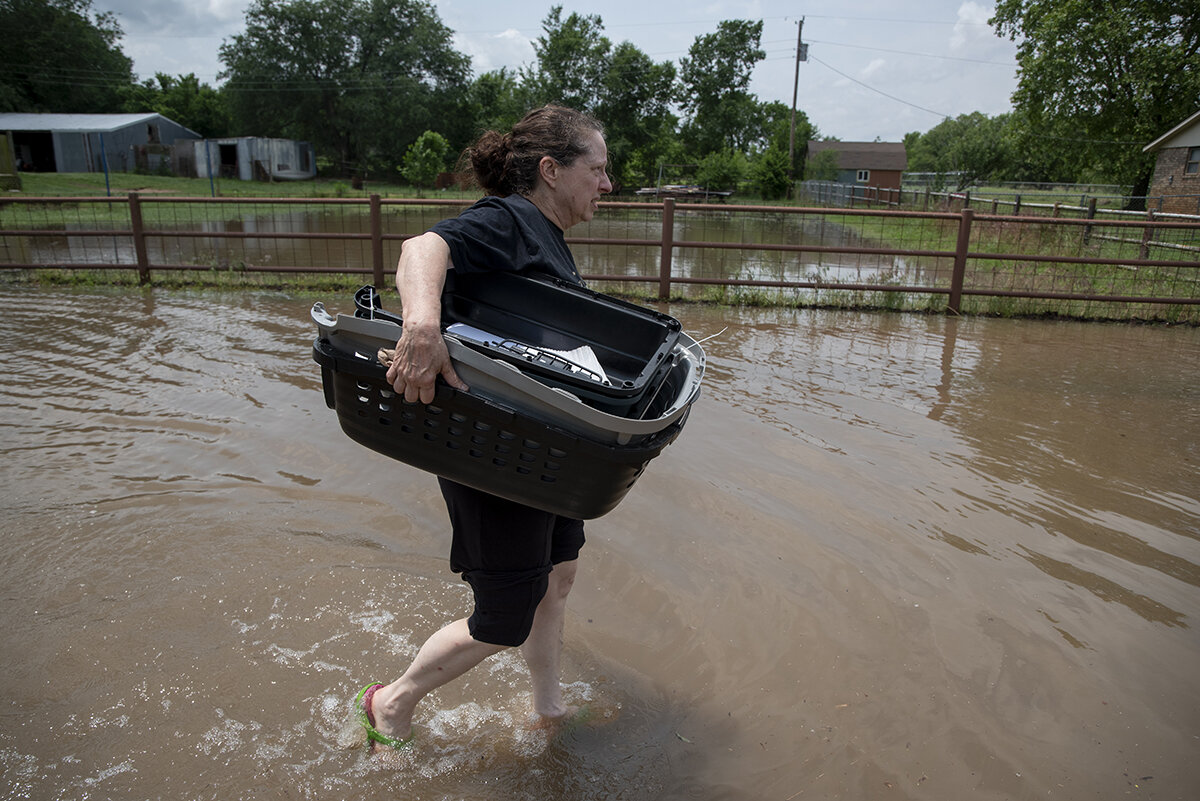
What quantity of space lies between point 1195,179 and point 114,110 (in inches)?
2401

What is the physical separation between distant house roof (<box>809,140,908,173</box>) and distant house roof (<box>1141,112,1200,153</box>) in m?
43.3

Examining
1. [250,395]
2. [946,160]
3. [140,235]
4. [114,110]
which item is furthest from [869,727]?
[946,160]

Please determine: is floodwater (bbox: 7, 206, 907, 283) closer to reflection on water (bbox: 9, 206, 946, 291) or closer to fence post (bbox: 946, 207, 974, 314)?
reflection on water (bbox: 9, 206, 946, 291)

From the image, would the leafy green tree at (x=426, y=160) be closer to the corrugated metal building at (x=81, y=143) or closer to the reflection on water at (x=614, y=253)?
the corrugated metal building at (x=81, y=143)

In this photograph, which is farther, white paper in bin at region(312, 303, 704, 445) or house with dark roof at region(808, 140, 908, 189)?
house with dark roof at region(808, 140, 908, 189)

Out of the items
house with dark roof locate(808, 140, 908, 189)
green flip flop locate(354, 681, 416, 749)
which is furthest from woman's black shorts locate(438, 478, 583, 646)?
house with dark roof locate(808, 140, 908, 189)

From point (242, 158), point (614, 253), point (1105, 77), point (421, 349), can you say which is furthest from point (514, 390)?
point (242, 158)

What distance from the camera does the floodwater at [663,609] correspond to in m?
2.05

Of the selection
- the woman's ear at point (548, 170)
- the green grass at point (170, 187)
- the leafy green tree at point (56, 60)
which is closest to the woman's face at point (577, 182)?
the woman's ear at point (548, 170)

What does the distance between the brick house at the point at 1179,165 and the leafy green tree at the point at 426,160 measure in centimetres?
2783

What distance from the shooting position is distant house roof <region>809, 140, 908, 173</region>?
70438mm

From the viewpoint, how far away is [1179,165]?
26.2 m

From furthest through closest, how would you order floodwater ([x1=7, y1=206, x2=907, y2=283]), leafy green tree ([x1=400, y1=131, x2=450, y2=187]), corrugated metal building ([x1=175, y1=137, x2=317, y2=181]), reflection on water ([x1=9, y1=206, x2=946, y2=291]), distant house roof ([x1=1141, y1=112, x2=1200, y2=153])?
Answer: corrugated metal building ([x1=175, y1=137, x2=317, y2=181])
leafy green tree ([x1=400, y1=131, x2=450, y2=187])
distant house roof ([x1=1141, y1=112, x2=1200, y2=153])
floodwater ([x1=7, y1=206, x2=907, y2=283])
reflection on water ([x1=9, y1=206, x2=946, y2=291])

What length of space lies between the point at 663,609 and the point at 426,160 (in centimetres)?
3527
